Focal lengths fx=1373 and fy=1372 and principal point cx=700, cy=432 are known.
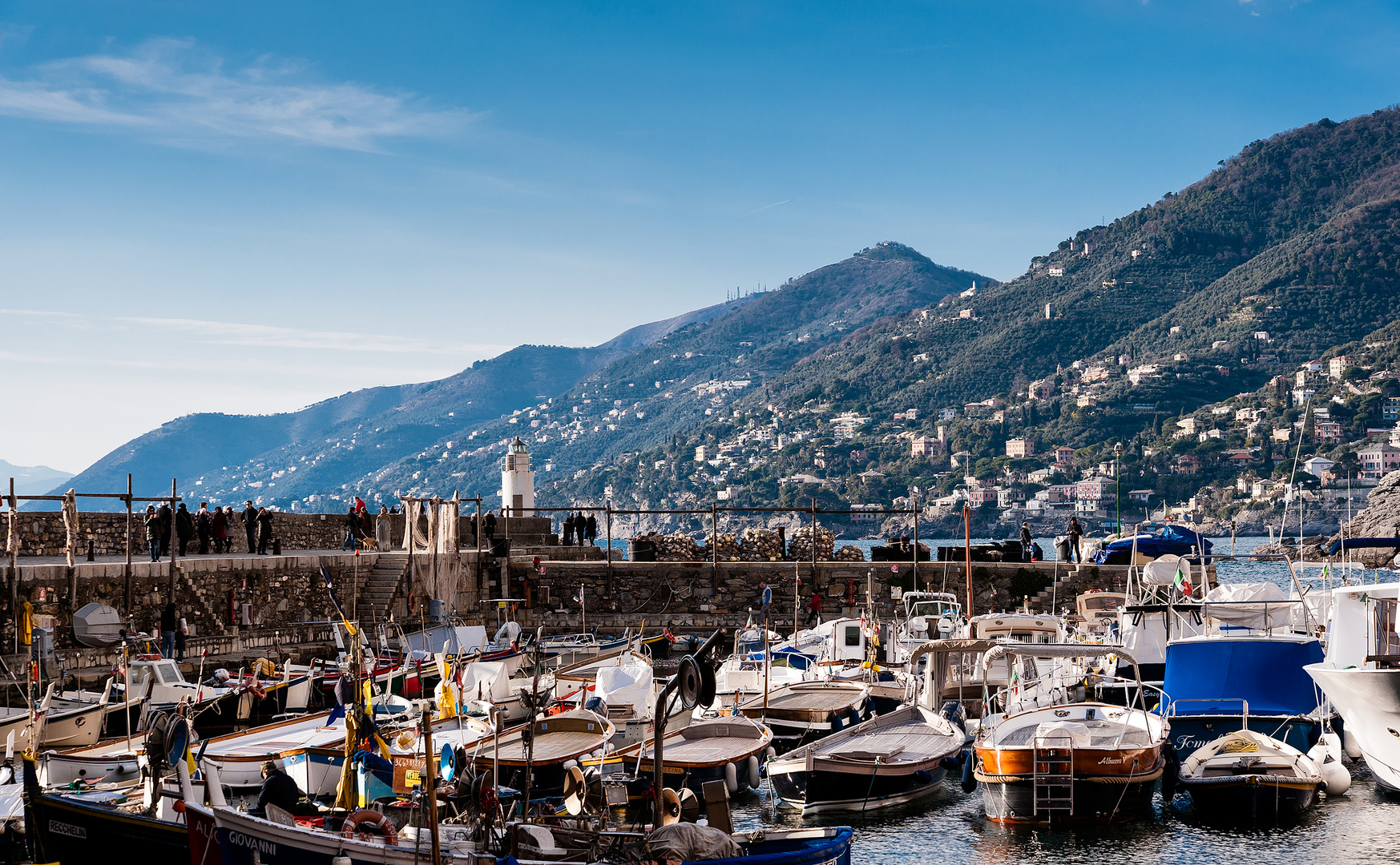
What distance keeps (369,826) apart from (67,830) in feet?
11.8

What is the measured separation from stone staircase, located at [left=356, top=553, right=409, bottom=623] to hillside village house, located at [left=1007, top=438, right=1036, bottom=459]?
145960 millimetres

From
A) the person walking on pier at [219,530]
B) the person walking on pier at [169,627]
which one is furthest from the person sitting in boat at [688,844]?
the person walking on pier at [219,530]

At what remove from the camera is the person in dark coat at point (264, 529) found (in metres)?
31.3

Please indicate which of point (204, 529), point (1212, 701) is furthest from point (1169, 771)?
point (204, 529)

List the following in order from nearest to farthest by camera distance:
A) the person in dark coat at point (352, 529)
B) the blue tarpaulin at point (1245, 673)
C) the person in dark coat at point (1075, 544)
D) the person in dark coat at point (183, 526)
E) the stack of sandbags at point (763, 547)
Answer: the blue tarpaulin at point (1245, 673)
the person in dark coat at point (183, 526)
the person in dark coat at point (352, 529)
the person in dark coat at point (1075, 544)
the stack of sandbags at point (763, 547)

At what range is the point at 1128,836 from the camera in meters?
16.3

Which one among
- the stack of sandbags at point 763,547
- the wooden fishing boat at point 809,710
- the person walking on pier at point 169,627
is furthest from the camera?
the stack of sandbags at point 763,547

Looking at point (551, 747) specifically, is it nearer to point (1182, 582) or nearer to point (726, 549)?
point (1182, 582)

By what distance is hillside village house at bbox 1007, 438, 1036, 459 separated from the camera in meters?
172

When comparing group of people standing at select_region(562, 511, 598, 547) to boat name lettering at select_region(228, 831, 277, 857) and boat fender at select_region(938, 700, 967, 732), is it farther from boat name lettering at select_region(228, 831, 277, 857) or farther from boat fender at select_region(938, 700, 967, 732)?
boat name lettering at select_region(228, 831, 277, 857)

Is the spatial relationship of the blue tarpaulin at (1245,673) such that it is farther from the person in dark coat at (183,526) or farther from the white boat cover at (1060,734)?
the person in dark coat at (183,526)

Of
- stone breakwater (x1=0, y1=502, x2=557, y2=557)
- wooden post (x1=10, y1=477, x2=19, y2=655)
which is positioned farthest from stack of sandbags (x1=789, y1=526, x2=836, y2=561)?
wooden post (x1=10, y1=477, x2=19, y2=655)

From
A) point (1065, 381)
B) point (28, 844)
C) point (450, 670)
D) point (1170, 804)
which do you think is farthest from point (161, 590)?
point (1065, 381)

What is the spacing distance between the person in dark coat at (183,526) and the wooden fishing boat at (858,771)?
54.9ft
